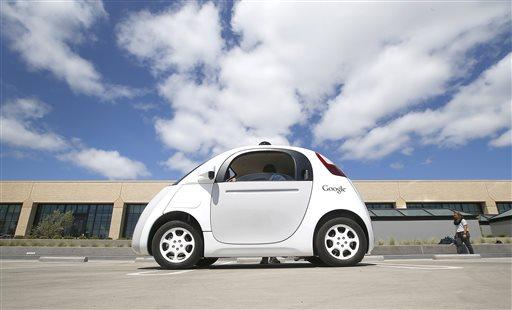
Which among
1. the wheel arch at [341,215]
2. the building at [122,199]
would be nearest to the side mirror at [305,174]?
the wheel arch at [341,215]

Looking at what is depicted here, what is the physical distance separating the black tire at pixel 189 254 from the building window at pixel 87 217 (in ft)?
134

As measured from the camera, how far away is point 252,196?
13.7 ft

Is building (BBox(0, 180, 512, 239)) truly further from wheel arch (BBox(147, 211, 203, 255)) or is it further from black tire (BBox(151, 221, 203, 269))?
black tire (BBox(151, 221, 203, 269))

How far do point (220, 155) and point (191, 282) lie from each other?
2272mm

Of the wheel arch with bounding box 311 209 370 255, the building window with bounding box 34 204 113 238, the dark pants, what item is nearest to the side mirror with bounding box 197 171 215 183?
the wheel arch with bounding box 311 209 370 255

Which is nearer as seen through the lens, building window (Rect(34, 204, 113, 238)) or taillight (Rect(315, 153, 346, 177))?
taillight (Rect(315, 153, 346, 177))

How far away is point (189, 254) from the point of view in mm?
4164

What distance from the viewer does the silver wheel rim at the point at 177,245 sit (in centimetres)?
418

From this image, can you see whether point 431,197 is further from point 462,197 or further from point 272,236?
point 272,236

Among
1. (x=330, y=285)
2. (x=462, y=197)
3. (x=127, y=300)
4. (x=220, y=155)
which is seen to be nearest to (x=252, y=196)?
(x=220, y=155)

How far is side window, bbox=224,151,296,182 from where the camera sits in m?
4.55

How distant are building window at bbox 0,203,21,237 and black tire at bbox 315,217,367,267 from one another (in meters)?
48.3

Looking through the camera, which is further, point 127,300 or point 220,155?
point 220,155

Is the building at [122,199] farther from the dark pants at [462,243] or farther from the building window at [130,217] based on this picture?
the dark pants at [462,243]
